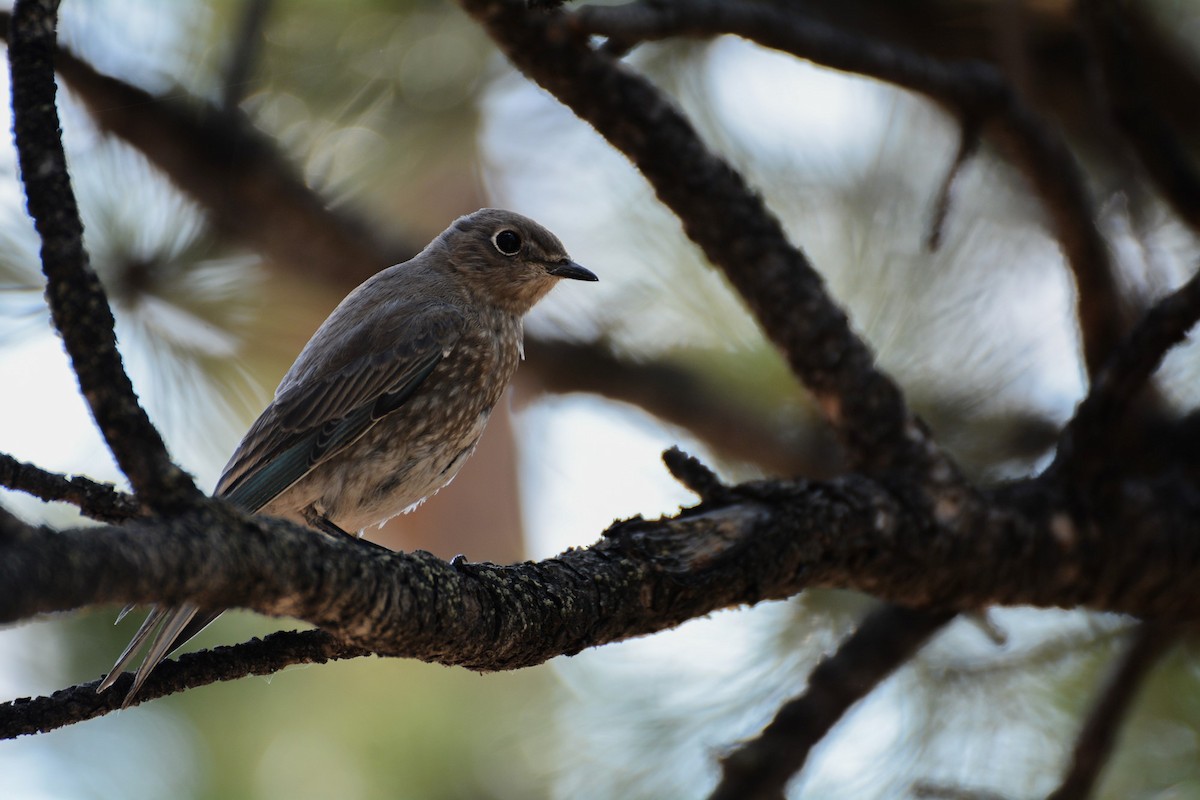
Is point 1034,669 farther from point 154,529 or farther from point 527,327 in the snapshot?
point 154,529

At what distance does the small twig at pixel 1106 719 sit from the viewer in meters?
3.35

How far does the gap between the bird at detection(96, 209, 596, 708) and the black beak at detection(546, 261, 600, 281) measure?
0.34 m

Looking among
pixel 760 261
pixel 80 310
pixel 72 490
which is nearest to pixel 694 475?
pixel 760 261

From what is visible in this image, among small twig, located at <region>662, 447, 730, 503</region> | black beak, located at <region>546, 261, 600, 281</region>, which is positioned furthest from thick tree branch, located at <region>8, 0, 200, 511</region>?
black beak, located at <region>546, 261, 600, 281</region>

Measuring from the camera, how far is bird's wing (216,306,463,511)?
3535 mm

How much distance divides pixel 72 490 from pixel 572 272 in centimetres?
269

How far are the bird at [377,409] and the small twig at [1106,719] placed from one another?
1996mm

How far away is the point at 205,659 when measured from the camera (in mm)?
2148

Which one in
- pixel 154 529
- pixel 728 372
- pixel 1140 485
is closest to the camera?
pixel 154 529

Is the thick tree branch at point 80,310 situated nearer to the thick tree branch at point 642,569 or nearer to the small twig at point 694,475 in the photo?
the thick tree branch at point 642,569

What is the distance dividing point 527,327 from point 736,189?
143 cm

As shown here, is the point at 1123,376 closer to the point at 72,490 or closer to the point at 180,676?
the point at 180,676

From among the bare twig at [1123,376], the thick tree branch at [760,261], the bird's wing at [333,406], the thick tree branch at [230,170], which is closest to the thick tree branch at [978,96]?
Answer: the thick tree branch at [760,261]

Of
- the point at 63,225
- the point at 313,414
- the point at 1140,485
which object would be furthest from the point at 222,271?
the point at 1140,485
